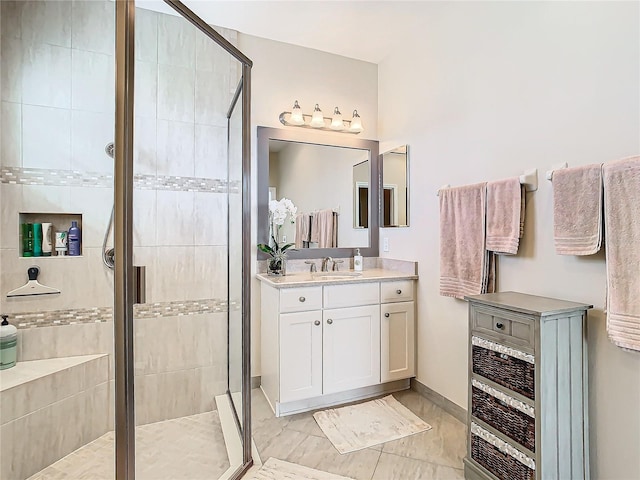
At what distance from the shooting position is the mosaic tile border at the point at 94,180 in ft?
6.01

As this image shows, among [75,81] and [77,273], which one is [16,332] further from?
[75,81]

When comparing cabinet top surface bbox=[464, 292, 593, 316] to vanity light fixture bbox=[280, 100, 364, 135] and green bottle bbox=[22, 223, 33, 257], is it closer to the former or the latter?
vanity light fixture bbox=[280, 100, 364, 135]

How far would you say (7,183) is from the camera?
1832mm

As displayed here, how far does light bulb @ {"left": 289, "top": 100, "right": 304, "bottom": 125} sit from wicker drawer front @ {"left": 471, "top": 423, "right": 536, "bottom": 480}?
238 centimetres

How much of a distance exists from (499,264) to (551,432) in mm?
877

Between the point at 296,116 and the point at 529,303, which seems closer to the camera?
the point at 529,303

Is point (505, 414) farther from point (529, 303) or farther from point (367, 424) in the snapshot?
point (367, 424)

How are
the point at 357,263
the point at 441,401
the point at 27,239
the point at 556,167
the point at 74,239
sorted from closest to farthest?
the point at 556,167, the point at 27,239, the point at 74,239, the point at 441,401, the point at 357,263

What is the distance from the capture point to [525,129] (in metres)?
1.79

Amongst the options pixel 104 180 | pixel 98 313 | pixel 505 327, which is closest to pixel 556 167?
pixel 505 327

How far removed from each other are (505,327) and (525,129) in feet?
3.42

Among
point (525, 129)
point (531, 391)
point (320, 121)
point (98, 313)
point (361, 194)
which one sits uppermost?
point (320, 121)

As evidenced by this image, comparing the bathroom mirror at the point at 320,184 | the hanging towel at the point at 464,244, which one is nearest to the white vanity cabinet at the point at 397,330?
the hanging towel at the point at 464,244

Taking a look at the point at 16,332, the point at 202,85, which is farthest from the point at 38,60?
the point at 16,332
